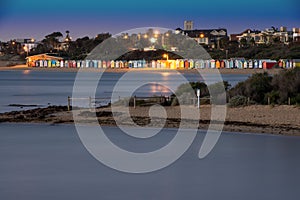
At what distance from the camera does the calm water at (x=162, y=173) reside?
992 centimetres

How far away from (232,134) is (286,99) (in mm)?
5765

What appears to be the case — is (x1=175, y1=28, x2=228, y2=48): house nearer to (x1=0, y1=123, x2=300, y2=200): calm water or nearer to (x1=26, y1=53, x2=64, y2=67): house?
(x1=26, y1=53, x2=64, y2=67): house

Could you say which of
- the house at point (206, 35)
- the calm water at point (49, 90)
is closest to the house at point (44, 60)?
the house at point (206, 35)

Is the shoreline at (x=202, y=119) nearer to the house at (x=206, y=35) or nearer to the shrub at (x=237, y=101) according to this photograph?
the shrub at (x=237, y=101)

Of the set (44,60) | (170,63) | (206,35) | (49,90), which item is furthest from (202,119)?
(206,35)

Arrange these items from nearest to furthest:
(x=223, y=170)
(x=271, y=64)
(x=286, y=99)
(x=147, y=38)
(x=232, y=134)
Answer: (x=223, y=170) → (x=232, y=134) → (x=286, y=99) → (x=271, y=64) → (x=147, y=38)

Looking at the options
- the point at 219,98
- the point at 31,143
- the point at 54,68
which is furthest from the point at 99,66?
the point at 31,143

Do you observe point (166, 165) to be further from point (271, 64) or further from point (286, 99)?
point (271, 64)

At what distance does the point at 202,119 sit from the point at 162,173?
809 cm

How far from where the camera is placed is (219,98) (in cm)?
2303

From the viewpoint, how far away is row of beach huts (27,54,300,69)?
275 feet

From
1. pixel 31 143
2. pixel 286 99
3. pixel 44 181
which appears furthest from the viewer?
pixel 286 99

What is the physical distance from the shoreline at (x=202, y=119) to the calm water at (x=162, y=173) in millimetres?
1430

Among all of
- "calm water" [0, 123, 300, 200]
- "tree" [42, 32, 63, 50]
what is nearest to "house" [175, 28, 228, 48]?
"tree" [42, 32, 63, 50]
